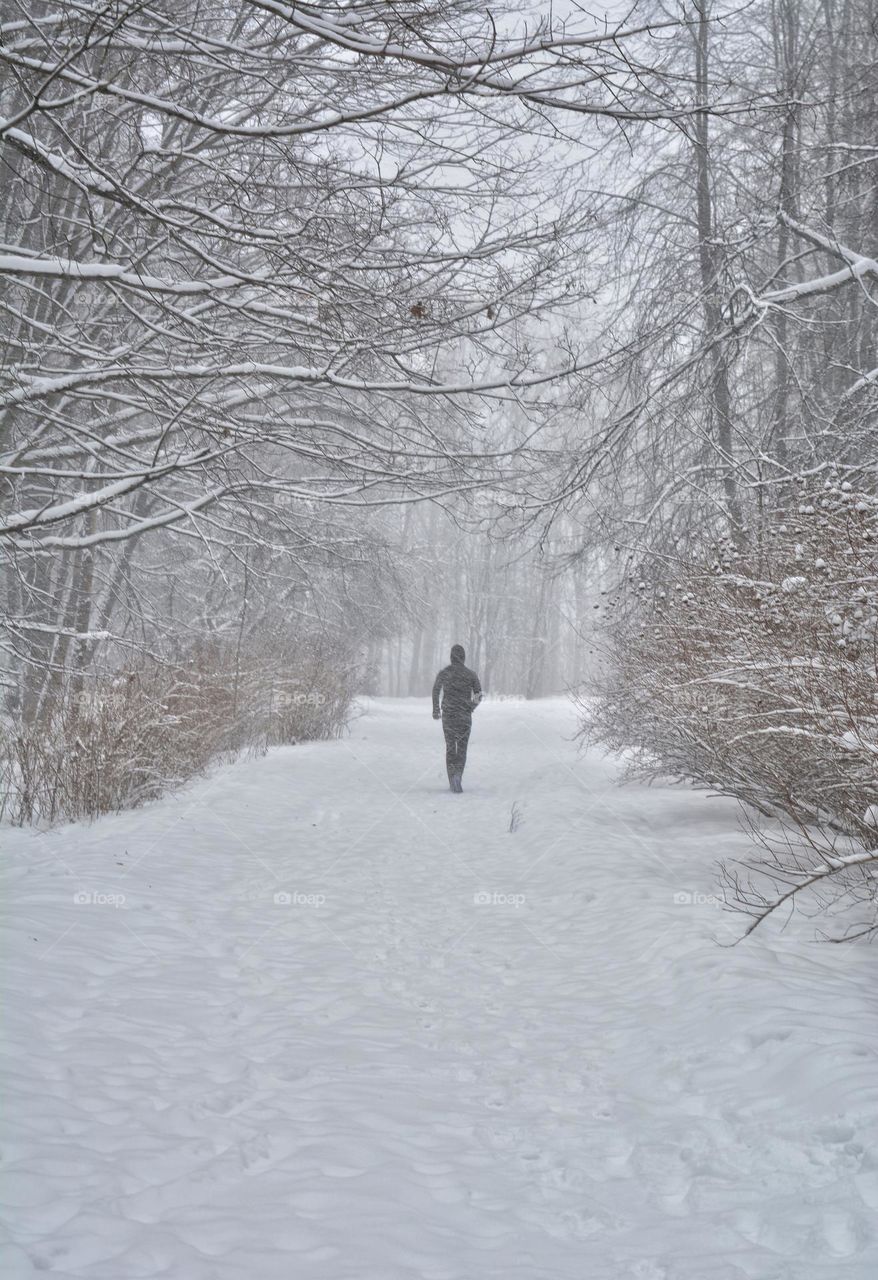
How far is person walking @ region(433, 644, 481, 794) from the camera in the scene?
408 inches

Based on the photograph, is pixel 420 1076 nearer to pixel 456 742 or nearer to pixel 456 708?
pixel 456 742

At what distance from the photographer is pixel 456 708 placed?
34.8 ft

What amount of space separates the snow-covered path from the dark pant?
410 cm

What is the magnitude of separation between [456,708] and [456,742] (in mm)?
492

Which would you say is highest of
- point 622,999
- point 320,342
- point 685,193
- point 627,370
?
point 685,193

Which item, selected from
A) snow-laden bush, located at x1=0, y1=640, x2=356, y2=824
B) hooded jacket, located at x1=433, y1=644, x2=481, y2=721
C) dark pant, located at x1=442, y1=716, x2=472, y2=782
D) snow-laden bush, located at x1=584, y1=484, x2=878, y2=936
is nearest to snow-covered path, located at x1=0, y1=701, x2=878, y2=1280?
snow-laden bush, located at x1=584, y1=484, x2=878, y2=936

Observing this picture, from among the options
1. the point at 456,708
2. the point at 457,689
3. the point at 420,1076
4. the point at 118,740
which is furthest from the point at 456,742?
the point at 420,1076

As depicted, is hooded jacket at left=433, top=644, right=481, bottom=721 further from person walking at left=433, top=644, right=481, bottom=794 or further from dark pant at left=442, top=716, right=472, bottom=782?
dark pant at left=442, top=716, right=472, bottom=782

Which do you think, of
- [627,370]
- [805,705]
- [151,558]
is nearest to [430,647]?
[151,558]

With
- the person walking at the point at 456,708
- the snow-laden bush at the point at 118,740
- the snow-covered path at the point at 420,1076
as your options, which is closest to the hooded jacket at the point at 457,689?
the person walking at the point at 456,708

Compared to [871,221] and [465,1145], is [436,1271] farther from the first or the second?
[871,221]

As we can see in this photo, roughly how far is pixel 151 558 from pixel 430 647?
2466 cm

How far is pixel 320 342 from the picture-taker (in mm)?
4934

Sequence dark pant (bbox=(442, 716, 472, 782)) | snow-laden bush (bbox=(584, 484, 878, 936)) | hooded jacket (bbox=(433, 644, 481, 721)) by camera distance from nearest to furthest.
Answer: snow-laden bush (bbox=(584, 484, 878, 936)) → dark pant (bbox=(442, 716, 472, 782)) → hooded jacket (bbox=(433, 644, 481, 721))
